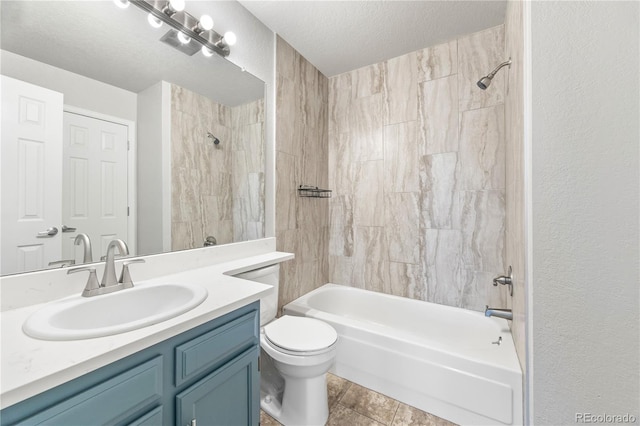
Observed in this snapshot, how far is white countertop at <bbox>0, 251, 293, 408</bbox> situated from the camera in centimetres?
52

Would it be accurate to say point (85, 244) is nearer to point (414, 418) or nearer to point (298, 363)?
point (298, 363)

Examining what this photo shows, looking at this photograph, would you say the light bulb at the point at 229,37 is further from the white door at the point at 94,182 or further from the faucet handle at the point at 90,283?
the faucet handle at the point at 90,283

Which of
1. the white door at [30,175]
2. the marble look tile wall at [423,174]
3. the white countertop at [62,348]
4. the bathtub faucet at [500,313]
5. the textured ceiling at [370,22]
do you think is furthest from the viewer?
the marble look tile wall at [423,174]

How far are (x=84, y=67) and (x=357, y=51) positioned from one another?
6.26ft

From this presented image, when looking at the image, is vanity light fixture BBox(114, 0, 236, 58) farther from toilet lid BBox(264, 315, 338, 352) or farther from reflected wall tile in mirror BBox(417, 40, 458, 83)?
toilet lid BBox(264, 315, 338, 352)

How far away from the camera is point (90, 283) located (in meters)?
0.98

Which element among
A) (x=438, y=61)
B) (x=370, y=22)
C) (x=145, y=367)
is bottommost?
(x=145, y=367)

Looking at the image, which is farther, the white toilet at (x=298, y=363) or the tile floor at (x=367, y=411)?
the tile floor at (x=367, y=411)

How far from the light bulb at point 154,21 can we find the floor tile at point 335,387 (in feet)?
7.81

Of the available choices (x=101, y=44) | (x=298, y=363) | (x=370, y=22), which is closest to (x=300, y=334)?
(x=298, y=363)

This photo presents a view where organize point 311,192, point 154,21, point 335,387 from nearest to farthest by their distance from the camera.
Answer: point 154,21
point 335,387
point 311,192

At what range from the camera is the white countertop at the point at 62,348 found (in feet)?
1.71

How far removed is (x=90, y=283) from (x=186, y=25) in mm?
1423

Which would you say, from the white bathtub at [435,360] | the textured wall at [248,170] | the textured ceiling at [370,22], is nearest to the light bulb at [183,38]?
the textured wall at [248,170]
